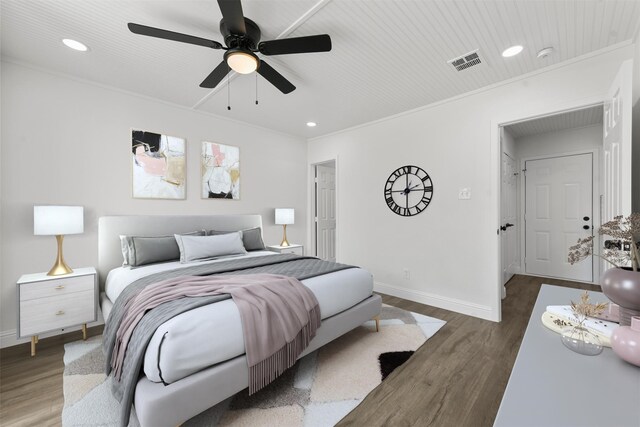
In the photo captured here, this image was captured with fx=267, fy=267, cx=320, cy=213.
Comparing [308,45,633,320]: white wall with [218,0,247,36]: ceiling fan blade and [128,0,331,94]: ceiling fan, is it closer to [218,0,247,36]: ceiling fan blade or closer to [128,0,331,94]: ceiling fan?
[128,0,331,94]: ceiling fan

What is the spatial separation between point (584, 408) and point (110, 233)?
3812 millimetres

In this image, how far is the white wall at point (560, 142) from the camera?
164 inches

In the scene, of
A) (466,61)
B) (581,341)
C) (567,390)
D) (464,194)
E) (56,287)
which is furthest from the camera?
(464,194)

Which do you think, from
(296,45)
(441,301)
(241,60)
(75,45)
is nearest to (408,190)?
(441,301)

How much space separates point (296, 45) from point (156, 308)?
196 cm

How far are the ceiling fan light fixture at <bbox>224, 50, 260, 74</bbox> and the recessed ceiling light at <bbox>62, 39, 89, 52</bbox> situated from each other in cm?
138

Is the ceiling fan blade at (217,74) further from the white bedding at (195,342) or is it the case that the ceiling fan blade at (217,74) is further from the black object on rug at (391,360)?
the black object on rug at (391,360)

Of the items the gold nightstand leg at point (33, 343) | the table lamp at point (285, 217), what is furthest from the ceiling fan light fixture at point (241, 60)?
the gold nightstand leg at point (33, 343)

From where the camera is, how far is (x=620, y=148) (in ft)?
6.07

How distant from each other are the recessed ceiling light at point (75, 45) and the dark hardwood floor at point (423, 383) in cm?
267

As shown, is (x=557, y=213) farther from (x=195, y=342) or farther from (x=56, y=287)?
(x=56, y=287)

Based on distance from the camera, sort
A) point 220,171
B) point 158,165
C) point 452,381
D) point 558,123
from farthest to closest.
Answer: point 558,123
point 220,171
point 158,165
point 452,381

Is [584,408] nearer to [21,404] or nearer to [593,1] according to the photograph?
[593,1]

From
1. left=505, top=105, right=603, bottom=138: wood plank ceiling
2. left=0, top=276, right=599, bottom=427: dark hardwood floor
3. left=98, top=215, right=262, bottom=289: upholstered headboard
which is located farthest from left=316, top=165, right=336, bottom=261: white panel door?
left=505, top=105, right=603, bottom=138: wood plank ceiling
